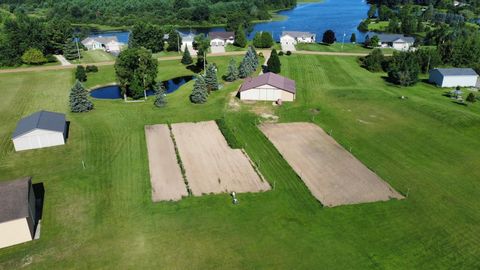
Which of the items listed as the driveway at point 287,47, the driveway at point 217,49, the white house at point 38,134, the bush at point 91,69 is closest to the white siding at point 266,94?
the white house at point 38,134

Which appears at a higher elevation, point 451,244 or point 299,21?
point 299,21

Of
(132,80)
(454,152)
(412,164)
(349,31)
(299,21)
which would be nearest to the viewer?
(412,164)

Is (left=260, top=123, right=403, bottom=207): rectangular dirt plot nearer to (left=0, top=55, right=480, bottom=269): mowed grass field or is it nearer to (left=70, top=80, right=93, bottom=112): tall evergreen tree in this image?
(left=0, top=55, right=480, bottom=269): mowed grass field

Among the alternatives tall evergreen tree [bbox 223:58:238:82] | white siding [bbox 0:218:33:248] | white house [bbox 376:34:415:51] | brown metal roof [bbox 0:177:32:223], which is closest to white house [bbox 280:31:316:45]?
white house [bbox 376:34:415:51]

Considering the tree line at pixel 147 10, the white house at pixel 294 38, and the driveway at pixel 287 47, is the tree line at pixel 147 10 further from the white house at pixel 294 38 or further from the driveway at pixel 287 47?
the driveway at pixel 287 47

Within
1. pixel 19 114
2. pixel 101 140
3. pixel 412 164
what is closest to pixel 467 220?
pixel 412 164

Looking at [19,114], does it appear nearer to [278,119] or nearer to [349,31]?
[278,119]

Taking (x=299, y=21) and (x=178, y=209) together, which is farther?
(x=299, y=21)

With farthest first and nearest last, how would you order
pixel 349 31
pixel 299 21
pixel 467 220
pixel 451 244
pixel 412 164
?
1. pixel 299 21
2. pixel 349 31
3. pixel 412 164
4. pixel 467 220
5. pixel 451 244
